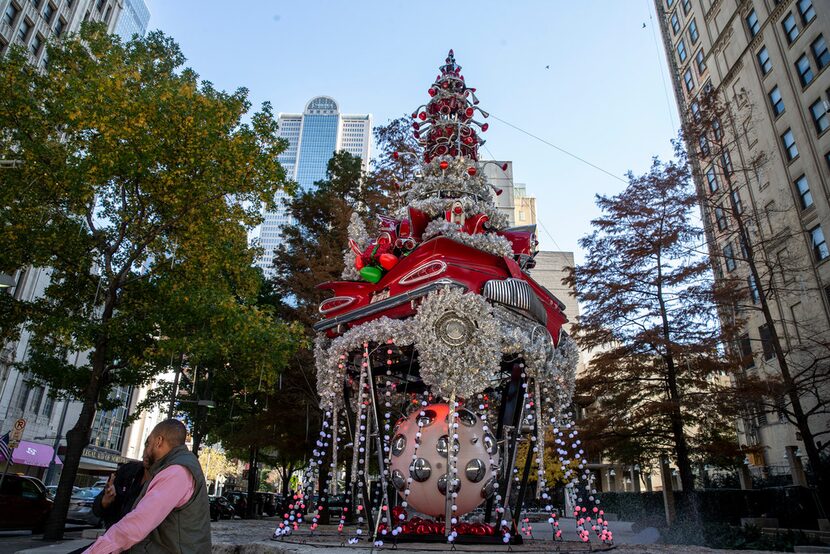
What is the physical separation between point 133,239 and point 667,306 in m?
16.2

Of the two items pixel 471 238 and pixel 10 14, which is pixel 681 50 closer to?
pixel 471 238

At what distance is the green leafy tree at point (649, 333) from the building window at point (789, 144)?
11489 millimetres

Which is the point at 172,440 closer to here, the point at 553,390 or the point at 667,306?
the point at 553,390

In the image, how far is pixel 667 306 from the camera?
16.8m

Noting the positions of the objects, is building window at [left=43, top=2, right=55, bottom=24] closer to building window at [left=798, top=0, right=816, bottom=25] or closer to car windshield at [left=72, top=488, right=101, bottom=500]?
car windshield at [left=72, top=488, right=101, bottom=500]

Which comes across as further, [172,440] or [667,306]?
[667,306]

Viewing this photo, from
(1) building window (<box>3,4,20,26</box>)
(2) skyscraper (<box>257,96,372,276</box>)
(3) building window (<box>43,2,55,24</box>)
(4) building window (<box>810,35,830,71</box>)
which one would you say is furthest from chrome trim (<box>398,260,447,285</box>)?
(2) skyscraper (<box>257,96,372,276</box>)

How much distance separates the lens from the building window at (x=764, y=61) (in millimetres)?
27059

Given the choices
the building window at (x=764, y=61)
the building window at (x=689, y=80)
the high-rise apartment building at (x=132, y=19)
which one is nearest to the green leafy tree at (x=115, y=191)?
the building window at (x=764, y=61)

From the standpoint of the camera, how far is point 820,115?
77.5ft

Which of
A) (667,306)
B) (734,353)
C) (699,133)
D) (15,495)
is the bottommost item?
(15,495)

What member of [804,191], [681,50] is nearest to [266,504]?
[804,191]

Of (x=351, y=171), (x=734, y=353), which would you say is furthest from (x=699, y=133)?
(x=351, y=171)

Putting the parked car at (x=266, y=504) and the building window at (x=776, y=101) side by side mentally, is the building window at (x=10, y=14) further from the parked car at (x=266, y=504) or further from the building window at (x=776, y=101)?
the building window at (x=776, y=101)
